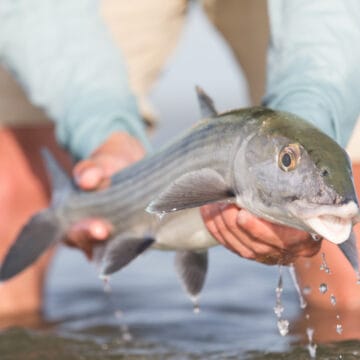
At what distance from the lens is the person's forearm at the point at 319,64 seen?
300 centimetres

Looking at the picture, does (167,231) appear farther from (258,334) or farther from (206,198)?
(258,334)

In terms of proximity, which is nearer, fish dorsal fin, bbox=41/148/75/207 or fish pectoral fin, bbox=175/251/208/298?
fish pectoral fin, bbox=175/251/208/298

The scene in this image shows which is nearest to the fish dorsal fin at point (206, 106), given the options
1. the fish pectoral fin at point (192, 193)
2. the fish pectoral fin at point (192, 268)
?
the fish pectoral fin at point (192, 193)

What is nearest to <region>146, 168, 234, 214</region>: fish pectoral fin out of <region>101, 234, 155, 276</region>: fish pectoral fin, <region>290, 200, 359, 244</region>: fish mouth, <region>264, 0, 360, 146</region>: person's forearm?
<region>290, 200, 359, 244</region>: fish mouth

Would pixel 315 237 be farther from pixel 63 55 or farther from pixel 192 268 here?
pixel 63 55

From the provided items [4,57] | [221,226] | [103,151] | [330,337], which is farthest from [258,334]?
[4,57]

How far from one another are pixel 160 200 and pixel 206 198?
0.12 m

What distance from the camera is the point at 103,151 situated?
12.1 feet

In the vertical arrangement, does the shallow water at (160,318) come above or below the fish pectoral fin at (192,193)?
below

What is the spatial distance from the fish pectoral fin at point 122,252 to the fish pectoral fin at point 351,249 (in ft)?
2.65

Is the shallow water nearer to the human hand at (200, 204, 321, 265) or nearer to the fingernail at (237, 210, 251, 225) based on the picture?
the human hand at (200, 204, 321, 265)

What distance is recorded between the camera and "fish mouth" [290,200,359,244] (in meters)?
2.31

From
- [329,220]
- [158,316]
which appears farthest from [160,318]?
[329,220]

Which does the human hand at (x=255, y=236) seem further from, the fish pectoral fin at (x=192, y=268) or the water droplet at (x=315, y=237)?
the fish pectoral fin at (x=192, y=268)
